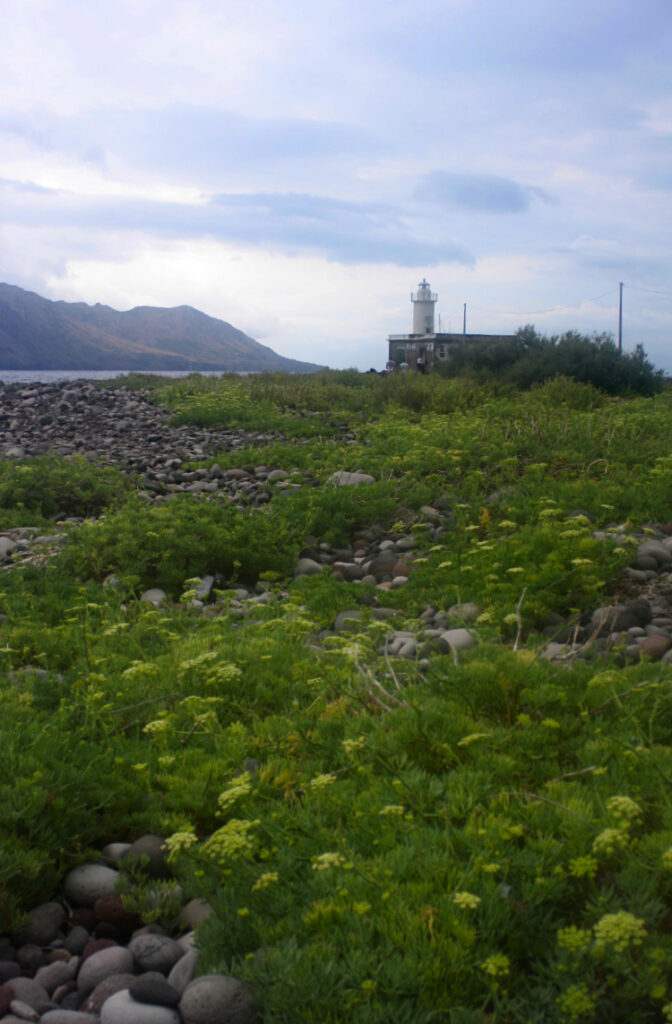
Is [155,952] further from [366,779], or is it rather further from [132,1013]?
[366,779]

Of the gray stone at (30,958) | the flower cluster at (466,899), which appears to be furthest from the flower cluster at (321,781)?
the gray stone at (30,958)

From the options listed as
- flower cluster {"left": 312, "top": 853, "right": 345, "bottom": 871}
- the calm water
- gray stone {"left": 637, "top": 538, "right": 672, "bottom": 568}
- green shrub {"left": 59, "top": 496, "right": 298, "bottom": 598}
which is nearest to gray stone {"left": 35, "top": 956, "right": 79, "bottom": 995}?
flower cluster {"left": 312, "top": 853, "right": 345, "bottom": 871}

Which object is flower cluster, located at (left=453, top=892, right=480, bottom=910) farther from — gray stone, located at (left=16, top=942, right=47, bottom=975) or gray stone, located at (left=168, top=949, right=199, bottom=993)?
gray stone, located at (left=16, top=942, right=47, bottom=975)

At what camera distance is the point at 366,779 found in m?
2.74

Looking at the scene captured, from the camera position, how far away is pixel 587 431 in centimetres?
947

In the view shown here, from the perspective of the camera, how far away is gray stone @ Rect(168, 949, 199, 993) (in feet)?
7.01

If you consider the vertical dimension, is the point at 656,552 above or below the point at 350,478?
below

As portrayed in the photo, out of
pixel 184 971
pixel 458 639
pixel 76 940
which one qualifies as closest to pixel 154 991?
pixel 184 971

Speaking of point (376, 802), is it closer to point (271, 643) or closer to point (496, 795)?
point (496, 795)

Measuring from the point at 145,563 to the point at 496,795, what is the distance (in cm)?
406

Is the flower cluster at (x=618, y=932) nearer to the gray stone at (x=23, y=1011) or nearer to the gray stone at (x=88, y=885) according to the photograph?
the gray stone at (x=23, y=1011)

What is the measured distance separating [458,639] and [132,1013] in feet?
8.75

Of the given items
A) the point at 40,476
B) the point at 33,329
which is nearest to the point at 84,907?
the point at 40,476

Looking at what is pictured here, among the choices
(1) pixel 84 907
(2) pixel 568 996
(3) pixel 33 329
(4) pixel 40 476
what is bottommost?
(1) pixel 84 907
